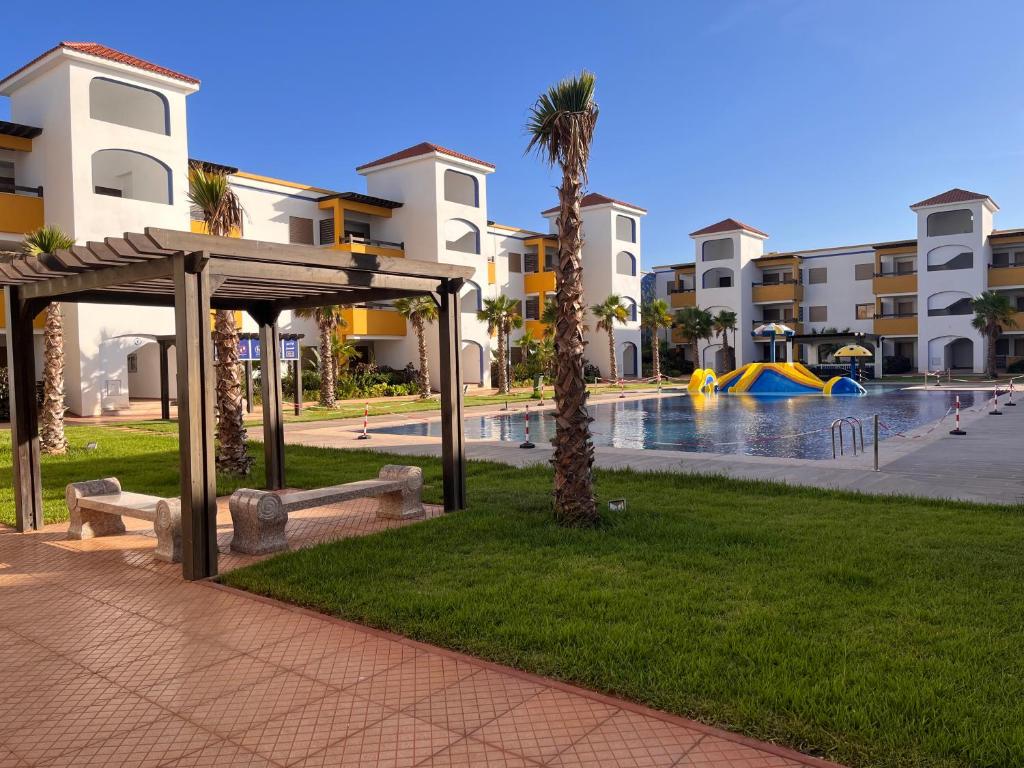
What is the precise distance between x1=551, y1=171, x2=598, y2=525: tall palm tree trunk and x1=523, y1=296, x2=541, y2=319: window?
42.6 metres

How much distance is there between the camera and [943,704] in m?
4.52

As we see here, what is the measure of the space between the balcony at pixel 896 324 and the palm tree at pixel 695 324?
36.8 feet

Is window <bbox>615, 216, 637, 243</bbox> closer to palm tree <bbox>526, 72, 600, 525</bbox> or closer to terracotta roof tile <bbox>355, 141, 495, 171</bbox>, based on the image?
terracotta roof tile <bbox>355, 141, 495, 171</bbox>

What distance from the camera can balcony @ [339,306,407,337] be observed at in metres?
38.4

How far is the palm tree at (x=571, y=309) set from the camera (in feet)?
31.0

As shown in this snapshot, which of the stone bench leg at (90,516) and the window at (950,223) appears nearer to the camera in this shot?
the stone bench leg at (90,516)

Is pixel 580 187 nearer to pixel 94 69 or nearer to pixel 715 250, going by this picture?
pixel 94 69

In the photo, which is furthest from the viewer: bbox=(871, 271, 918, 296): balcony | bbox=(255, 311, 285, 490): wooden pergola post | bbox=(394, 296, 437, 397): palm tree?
bbox=(871, 271, 918, 296): balcony

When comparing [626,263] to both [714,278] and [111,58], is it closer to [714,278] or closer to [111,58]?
[714,278]

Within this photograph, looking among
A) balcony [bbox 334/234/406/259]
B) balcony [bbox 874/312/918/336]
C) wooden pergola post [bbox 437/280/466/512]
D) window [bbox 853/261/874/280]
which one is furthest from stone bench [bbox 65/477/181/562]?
window [bbox 853/261/874/280]

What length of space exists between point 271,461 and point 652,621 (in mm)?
8300

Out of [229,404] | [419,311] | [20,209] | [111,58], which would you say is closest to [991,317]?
[419,311]

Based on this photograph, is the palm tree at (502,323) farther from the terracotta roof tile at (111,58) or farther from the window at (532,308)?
the terracotta roof tile at (111,58)

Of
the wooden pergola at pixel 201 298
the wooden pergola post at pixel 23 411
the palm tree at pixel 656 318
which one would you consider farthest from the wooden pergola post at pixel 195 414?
the palm tree at pixel 656 318
